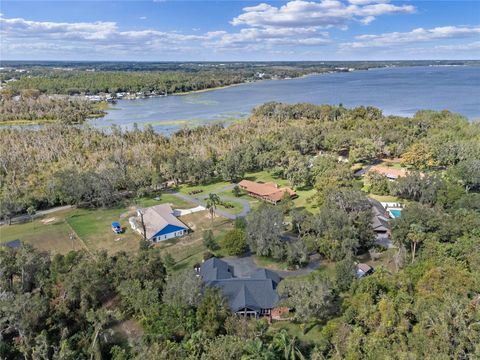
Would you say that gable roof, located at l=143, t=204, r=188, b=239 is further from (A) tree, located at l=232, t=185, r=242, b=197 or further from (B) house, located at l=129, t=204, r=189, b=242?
→ (A) tree, located at l=232, t=185, r=242, b=197

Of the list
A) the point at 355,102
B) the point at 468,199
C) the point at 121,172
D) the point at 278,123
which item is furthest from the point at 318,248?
the point at 355,102

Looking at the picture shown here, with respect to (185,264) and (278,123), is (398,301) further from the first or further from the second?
(278,123)

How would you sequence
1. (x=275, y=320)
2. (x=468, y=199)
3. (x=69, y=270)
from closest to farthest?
(x=275, y=320) < (x=69, y=270) < (x=468, y=199)

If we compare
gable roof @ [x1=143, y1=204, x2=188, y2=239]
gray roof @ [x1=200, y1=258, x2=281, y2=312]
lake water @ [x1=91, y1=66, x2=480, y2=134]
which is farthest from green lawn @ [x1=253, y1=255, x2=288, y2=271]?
lake water @ [x1=91, y1=66, x2=480, y2=134]

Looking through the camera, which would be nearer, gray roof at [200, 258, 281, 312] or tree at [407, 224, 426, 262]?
gray roof at [200, 258, 281, 312]

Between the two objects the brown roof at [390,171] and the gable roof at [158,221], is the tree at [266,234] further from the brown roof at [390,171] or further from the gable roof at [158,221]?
the brown roof at [390,171]

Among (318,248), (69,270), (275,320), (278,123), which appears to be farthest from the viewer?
(278,123)

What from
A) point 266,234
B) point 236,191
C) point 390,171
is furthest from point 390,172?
point 266,234
